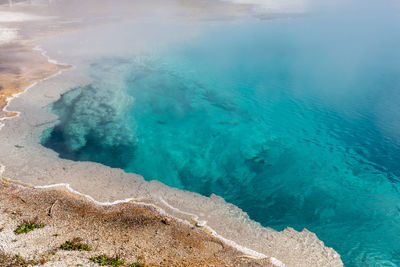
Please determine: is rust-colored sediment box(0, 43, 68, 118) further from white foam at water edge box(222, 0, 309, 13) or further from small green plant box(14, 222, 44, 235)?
white foam at water edge box(222, 0, 309, 13)

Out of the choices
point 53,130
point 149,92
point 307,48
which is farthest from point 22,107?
point 307,48

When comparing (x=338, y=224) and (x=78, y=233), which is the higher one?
(x=78, y=233)

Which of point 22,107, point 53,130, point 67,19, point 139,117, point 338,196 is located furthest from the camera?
point 67,19

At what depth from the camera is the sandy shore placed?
26.9 feet

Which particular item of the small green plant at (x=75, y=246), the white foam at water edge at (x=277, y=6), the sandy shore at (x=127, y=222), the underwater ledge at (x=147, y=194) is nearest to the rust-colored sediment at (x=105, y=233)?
the sandy shore at (x=127, y=222)

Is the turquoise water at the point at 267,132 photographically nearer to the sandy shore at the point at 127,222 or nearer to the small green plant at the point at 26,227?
the sandy shore at the point at 127,222

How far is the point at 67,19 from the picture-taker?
1774 inches

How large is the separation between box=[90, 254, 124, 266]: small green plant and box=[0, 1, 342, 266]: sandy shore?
0.68 feet

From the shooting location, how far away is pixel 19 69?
22.6 meters

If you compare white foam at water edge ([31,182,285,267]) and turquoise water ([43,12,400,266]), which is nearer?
white foam at water edge ([31,182,285,267])

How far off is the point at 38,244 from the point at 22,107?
11257 mm

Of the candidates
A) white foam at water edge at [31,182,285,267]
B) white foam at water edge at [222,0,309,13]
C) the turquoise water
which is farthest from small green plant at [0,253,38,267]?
white foam at water edge at [222,0,309,13]

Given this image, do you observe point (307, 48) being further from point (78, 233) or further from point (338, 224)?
Answer: point (78, 233)

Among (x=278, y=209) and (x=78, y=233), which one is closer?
(x=78, y=233)
